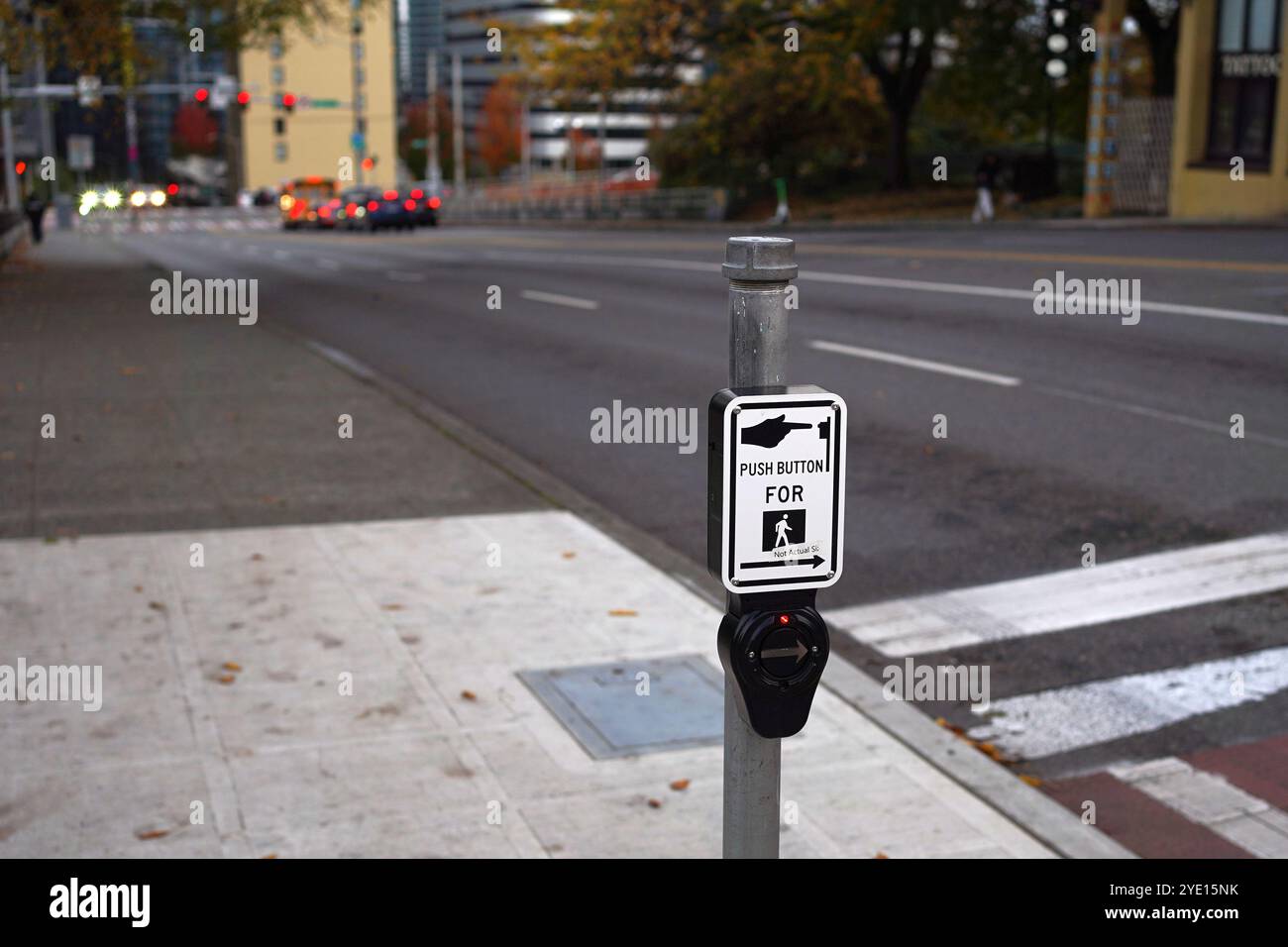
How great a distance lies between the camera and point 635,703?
18.3 ft

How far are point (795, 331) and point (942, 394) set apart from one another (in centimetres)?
405

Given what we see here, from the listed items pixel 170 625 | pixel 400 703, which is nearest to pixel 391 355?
pixel 170 625

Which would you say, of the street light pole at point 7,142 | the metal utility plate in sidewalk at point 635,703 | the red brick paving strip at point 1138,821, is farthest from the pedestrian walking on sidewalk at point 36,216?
the red brick paving strip at point 1138,821

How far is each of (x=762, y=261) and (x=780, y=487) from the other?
0.36m

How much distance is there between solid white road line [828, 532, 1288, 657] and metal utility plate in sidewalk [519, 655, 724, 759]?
3.42 ft

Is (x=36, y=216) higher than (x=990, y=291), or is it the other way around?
(x=36, y=216)

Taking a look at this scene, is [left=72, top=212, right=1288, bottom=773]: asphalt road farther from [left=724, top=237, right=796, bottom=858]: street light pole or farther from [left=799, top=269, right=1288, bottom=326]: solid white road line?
[left=724, top=237, right=796, bottom=858]: street light pole

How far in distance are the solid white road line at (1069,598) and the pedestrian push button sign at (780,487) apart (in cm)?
409

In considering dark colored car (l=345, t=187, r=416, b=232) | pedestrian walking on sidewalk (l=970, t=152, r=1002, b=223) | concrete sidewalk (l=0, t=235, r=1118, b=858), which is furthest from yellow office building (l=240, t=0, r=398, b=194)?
concrete sidewalk (l=0, t=235, r=1118, b=858)

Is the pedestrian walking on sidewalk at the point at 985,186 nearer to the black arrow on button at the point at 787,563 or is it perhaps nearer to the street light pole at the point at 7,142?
the street light pole at the point at 7,142

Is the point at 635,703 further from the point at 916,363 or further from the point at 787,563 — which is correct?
the point at 916,363

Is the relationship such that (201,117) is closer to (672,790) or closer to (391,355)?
(391,355)

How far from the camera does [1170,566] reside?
24.0 feet

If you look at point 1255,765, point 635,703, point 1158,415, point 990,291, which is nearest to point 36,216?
point 990,291
